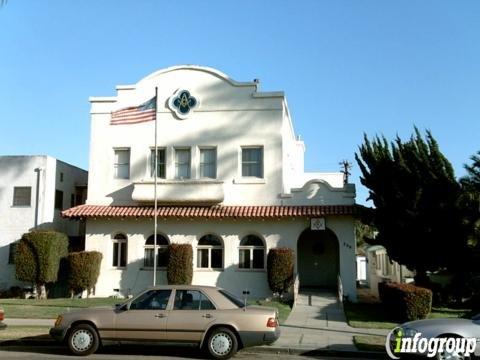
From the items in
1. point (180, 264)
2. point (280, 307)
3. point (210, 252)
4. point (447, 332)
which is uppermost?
point (210, 252)

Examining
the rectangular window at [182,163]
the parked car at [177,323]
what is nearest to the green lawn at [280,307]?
the parked car at [177,323]

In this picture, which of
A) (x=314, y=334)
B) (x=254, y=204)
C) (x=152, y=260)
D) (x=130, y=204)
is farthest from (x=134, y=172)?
(x=314, y=334)

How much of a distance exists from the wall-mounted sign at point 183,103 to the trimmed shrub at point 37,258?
7.79 meters

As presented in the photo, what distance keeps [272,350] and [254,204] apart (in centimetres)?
1256

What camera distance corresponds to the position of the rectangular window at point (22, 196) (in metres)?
26.3

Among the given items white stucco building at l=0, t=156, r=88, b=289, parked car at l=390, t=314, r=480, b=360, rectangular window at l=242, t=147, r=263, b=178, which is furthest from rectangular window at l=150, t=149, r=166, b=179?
parked car at l=390, t=314, r=480, b=360

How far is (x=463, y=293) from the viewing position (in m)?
20.7

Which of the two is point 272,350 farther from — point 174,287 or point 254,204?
point 254,204

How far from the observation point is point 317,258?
85.3 ft

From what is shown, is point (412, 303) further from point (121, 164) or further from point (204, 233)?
point (121, 164)

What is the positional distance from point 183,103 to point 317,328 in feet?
43.8

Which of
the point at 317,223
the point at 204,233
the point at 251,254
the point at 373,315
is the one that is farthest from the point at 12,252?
the point at 373,315

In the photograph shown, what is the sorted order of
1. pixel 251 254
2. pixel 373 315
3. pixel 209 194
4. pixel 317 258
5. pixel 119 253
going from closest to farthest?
pixel 373 315, pixel 209 194, pixel 251 254, pixel 119 253, pixel 317 258

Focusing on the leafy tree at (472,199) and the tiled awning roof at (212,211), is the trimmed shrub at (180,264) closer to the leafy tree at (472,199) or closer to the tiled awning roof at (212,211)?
the tiled awning roof at (212,211)
